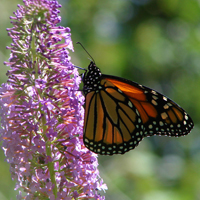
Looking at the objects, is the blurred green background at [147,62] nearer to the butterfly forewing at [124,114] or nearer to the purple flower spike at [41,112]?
the butterfly forewing at [124,114]

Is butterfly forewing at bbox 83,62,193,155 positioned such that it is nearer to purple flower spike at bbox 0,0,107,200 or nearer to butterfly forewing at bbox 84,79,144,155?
butterfly forewing at bbox 84,79,144,155

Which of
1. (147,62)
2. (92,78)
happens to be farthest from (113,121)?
(147,62)

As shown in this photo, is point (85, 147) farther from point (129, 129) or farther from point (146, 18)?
point (146, 18)

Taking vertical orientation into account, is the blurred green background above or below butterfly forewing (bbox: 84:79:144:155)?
below

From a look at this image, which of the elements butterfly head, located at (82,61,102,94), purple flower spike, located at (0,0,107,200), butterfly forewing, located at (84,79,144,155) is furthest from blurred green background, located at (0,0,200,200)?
purple flower spike, located at (0,0,107,200)

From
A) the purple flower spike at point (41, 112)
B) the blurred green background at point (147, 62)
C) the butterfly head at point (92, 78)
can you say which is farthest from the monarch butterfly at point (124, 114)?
the blurred green background at point (147, 62)

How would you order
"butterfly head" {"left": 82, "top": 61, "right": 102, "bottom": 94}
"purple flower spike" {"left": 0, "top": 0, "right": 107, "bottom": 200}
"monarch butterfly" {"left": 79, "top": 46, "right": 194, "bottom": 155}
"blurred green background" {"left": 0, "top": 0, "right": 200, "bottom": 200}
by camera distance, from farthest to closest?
"blurred green background" {"left": 0, "top": 0, "right": 200, "bottom": 200} < "butterfly head" {"left": 82, "top": 61, "right": 102, "bottom": 94} < "monarch butterfly" {"left": 79, "top": 46, "right": 194, "bottom": 155} < "purple flower spike" {"left": 0, "top": 0, "right": 107, "bottom": 200}

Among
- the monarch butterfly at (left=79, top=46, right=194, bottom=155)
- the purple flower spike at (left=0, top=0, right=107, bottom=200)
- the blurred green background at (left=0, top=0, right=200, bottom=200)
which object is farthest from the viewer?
the blurred green background at (left=0, top=0, right=200, bottom=200)
